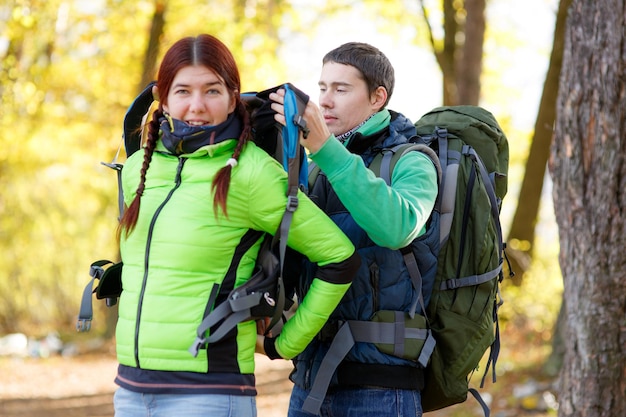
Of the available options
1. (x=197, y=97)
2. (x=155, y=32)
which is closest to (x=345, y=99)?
(x=197, y=97)

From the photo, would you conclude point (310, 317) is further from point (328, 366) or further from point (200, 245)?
point (200, 245)

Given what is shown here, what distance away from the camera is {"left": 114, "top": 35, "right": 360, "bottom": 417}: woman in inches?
103

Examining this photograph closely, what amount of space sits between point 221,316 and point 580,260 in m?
2.63

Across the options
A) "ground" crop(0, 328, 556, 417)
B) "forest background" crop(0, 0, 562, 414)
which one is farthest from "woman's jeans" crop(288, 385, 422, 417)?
"forest background" crop(0, 0, 562, 414)

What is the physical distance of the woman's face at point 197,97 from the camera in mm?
2795

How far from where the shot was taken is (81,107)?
14.3 m

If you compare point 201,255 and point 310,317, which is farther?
point 310,317

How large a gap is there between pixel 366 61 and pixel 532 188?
9.10m

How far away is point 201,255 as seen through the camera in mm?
2650

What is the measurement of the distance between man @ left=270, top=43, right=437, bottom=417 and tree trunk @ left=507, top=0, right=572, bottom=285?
803cm

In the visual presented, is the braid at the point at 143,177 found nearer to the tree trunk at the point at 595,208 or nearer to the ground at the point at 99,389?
the tree trunk at the point at 595,208

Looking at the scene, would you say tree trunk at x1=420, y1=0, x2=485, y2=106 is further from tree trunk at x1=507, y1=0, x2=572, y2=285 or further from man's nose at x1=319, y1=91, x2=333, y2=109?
man's nose at x1=319, y1=91, x2=333, y2=109

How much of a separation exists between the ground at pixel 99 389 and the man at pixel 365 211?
4.59m

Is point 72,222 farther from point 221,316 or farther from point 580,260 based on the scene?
point 221,316
